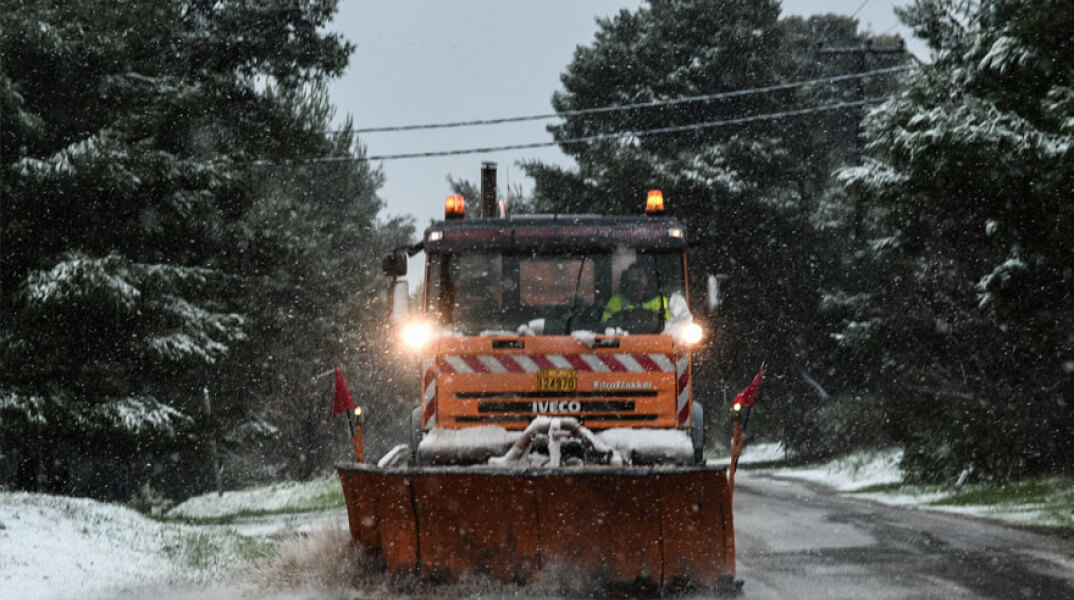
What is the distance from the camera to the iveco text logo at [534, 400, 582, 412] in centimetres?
1024

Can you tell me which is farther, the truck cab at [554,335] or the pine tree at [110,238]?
the pine tree at [110,238]

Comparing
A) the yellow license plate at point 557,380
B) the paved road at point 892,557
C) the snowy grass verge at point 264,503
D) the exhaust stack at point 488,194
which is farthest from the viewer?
the snowy grass verge at point 264,503

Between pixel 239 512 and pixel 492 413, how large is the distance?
44.0ft

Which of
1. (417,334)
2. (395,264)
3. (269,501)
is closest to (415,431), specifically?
(417,334)

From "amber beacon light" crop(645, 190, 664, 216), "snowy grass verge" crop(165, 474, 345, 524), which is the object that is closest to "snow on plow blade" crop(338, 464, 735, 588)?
"amber beacon light" crop(645, 190, 664, 216)

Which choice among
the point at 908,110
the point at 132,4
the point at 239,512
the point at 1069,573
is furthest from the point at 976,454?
the point at 132,4

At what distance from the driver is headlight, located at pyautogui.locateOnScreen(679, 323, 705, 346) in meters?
0.20

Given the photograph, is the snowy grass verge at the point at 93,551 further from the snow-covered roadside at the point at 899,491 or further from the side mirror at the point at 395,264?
the snow-covered roadside at the point at 899,491

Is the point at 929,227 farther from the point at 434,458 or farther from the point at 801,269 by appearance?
the point at 801,269

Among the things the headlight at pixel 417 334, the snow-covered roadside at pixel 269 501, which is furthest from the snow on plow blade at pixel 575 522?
the snow-covered roadside at pixel 269 501

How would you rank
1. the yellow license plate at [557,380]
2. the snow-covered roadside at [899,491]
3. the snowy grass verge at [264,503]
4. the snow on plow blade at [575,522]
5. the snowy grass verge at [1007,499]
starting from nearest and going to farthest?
the snow on plow blade at [575,522] < the yellow license plate at [557,380] < the snowy grass verge at [1007,499] < the snow-covered roadside at [899,491] < the snowy grass verge at [264,503]

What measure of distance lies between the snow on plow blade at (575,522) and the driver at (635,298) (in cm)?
234

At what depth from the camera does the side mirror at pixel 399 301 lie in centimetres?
1070

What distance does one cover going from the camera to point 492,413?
1032 centimetres
